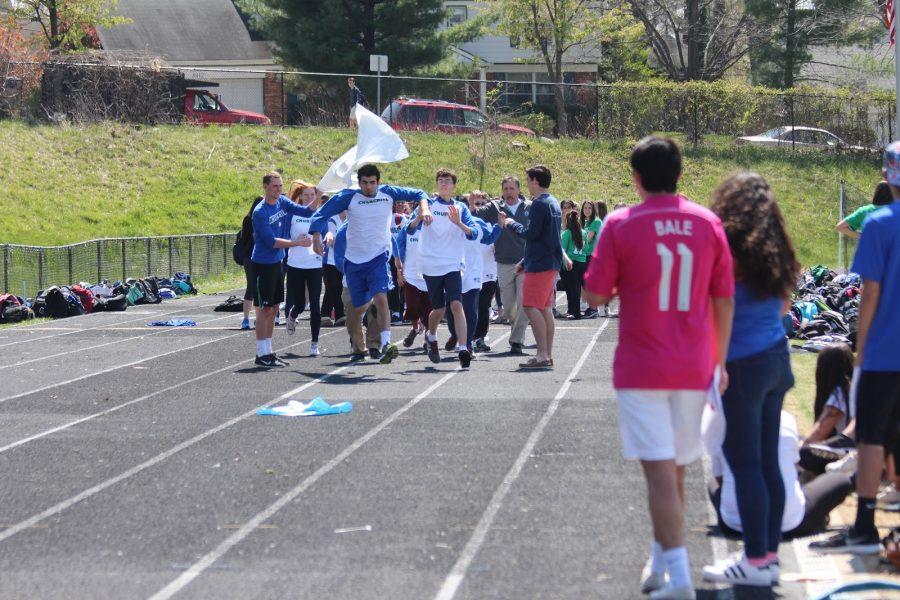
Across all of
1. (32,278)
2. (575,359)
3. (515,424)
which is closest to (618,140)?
(32,278)

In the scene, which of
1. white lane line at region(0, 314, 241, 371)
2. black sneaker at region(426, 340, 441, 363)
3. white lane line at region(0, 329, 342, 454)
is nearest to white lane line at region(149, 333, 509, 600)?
white lane line at region(0, 329, 342, 454)

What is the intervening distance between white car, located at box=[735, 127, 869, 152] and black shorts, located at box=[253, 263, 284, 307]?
2790cm

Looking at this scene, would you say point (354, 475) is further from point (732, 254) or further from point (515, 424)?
point (732, 254)

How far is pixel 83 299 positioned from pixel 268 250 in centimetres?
1018

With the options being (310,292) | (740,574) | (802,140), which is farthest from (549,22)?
(740,574)

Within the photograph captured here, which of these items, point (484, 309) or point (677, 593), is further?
point (484, 309)

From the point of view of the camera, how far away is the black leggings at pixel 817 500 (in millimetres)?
6500

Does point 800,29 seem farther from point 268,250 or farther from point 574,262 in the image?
point 268,250

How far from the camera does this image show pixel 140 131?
36.6 meters

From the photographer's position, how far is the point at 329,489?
784cm

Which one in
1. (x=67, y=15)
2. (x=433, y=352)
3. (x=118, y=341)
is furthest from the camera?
(x=67, y=15)

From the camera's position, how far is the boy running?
534 centimetres

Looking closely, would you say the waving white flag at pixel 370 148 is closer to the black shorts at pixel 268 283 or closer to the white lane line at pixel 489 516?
the black shorts at pixel 268 283

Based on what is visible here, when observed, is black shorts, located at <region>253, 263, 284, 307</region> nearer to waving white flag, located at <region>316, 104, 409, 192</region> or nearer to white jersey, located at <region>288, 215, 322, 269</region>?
waving white flag, located at <region>316, 104, 409, 192</region>
